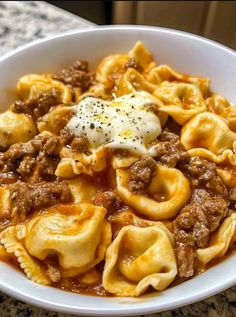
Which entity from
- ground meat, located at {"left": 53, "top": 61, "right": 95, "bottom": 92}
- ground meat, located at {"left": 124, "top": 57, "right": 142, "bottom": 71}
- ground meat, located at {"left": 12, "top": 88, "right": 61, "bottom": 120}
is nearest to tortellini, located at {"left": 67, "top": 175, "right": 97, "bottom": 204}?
ground meat, located at {"left": 12, "top": 88, "right": 61, "bottom": 120}

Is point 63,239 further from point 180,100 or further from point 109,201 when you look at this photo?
point 180,100

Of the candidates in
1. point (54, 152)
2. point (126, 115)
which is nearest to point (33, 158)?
point (54, 152)

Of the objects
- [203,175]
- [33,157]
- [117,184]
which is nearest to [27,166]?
[33,157]

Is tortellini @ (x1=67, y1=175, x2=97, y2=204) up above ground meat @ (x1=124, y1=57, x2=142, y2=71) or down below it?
below

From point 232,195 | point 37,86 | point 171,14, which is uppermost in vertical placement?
point 37,86

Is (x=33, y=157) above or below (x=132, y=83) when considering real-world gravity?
below

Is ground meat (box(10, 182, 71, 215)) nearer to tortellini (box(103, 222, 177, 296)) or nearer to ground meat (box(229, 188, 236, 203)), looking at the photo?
tortellini (box(103, 222, 177, 296))

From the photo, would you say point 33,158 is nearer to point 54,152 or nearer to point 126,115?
point 54,152

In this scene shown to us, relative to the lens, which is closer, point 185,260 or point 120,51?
point 185,260
